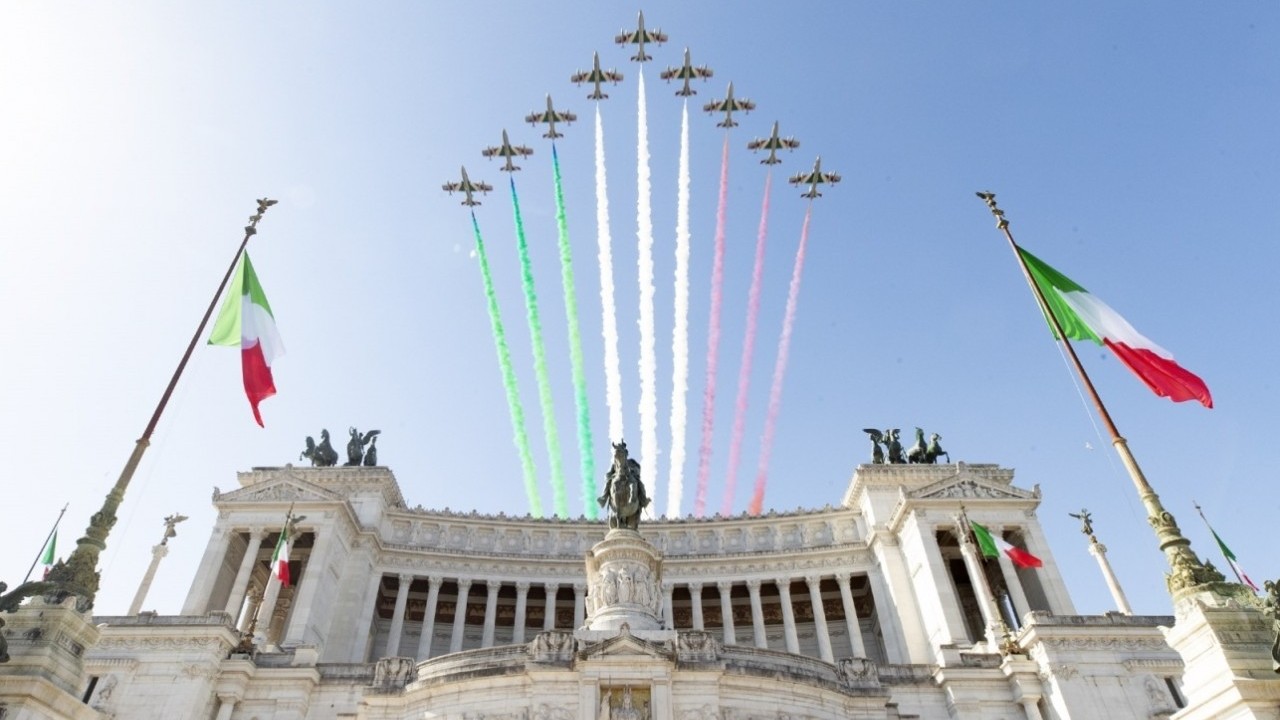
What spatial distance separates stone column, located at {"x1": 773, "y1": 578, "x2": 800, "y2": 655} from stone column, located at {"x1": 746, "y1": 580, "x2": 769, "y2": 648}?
1756 millimetres

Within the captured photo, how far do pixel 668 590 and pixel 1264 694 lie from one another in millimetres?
52747

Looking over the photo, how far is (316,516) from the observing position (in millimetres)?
59281

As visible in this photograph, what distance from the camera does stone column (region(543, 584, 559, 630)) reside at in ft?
204

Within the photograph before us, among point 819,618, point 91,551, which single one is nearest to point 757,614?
point 819,618

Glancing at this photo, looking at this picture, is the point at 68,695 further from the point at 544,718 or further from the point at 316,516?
the point at 316,516

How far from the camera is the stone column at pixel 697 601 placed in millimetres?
63031

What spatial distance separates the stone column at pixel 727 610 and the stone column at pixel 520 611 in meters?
16.3

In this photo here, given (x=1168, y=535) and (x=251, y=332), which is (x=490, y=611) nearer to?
(x=251, y=332)

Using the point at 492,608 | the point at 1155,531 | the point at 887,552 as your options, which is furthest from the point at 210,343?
the point at 887,552

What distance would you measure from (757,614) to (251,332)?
49.0 meters

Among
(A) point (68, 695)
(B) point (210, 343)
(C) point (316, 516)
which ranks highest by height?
(C) point (316, 516)

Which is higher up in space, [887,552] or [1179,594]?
[887,552]

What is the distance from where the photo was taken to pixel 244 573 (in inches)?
2217

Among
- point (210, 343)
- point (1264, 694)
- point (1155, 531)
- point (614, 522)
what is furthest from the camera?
point (614, 522)
